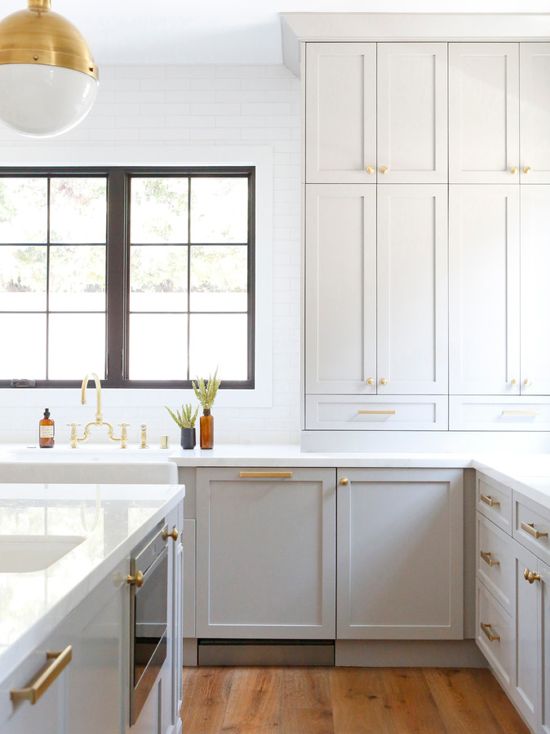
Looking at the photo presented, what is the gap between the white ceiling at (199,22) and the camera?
3334mm

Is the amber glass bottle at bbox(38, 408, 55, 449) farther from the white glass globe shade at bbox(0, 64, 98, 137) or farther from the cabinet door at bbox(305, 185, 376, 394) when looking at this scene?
the white glass globe shade at bbox(0, 64, 98, 137)

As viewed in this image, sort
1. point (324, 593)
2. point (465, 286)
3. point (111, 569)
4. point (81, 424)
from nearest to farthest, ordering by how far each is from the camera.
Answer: point (111, 569), point (324, 593), point (465, 286), point (81, 424)

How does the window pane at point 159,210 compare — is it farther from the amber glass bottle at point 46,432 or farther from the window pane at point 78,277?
the amber glass bottle at point 46,432

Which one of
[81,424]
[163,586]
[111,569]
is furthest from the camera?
[81,424]


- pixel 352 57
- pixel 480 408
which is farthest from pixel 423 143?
pixel 480 408

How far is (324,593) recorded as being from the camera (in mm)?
3178

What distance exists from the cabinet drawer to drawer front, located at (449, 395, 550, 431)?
0.06m

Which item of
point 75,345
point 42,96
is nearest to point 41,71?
point 42,96

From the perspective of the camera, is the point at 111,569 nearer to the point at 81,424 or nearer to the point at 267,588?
the point at 267,588

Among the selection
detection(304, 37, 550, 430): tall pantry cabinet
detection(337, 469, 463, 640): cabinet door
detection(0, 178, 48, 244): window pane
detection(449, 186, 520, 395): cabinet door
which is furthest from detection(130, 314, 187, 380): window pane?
detection(449, 186, 520, 395): cabinet door

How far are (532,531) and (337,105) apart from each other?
2081mm

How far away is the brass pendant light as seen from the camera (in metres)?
1.61

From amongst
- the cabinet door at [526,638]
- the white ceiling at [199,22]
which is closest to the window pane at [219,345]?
the white ceiling at [199,22]

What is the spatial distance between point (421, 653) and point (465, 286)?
1.62 m
